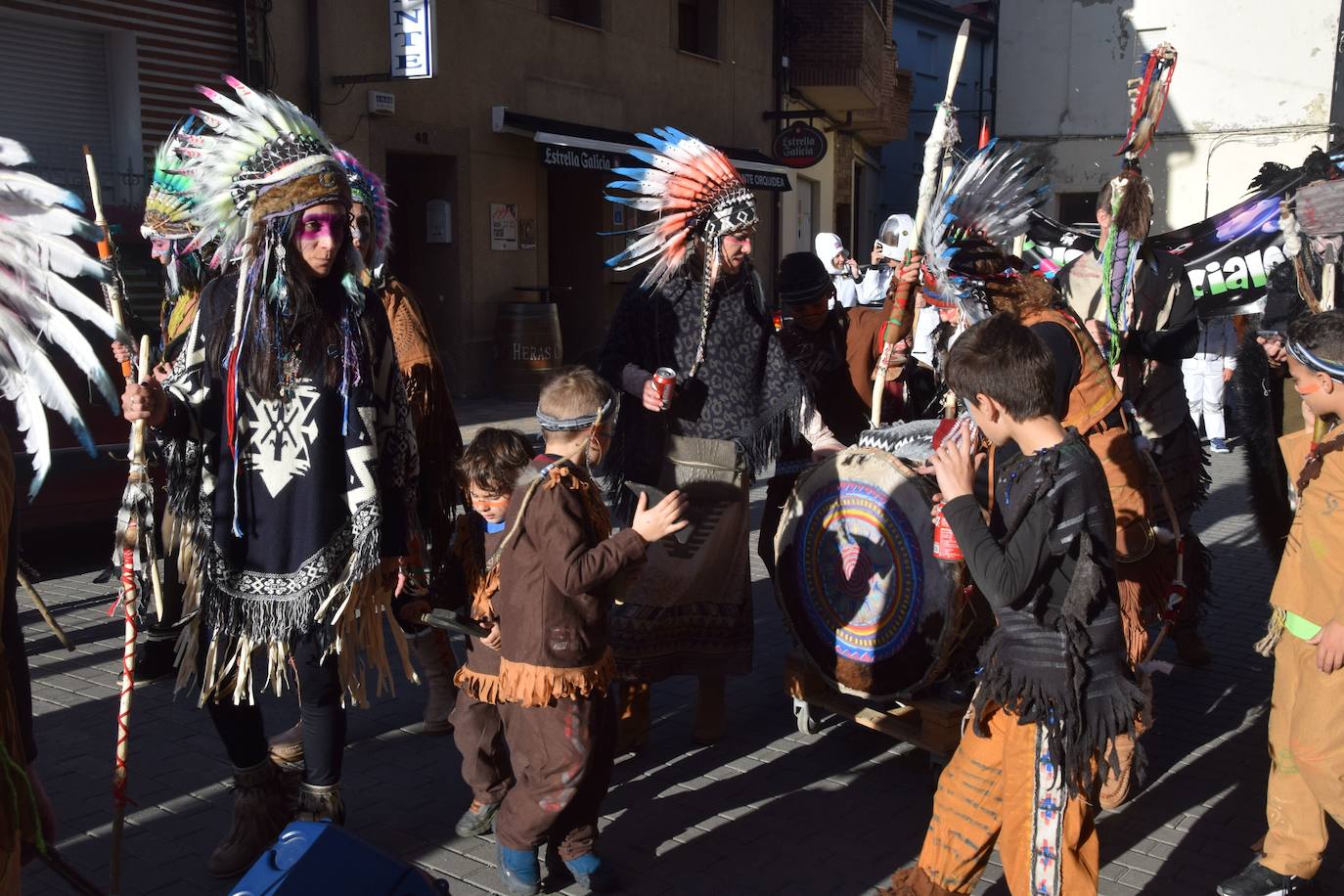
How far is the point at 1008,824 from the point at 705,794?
4.60 ft

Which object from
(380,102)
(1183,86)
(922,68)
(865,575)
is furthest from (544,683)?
(922,68)

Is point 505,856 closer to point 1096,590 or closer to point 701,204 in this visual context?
point 1096,590

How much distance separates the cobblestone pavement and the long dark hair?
55.9 inches

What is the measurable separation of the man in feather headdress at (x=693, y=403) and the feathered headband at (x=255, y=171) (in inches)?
51.7

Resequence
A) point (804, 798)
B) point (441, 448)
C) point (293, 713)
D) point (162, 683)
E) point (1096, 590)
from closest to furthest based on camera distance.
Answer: point (1096, 590) → point (804, 798) → point (441, 448) → point (293, 713) → point (162, 683)

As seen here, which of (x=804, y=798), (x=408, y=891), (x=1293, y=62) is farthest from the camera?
(x=1293, y=62)

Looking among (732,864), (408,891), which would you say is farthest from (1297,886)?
(408,891)

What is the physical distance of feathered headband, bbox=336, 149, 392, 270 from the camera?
13.3 ft

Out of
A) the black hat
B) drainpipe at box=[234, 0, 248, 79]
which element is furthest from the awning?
the black hat

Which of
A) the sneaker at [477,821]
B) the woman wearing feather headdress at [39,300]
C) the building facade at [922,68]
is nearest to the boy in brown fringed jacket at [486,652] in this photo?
the sneaker at [477,821]

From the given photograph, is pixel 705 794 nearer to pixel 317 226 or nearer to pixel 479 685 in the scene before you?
pixel 479 685

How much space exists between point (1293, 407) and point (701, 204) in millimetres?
2449

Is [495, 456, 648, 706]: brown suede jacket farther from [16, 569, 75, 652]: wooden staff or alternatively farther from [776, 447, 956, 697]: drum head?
[16, 569, 75, 652]: wooden staff

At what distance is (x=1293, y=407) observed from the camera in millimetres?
4773
